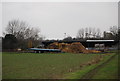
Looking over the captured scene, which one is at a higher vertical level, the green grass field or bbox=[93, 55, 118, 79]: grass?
bbox=[93, 55, 118, 79]: grass

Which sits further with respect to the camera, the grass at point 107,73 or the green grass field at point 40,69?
the green grass field at point 40,69

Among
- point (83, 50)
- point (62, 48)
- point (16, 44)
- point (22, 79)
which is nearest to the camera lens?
point (22, 79)

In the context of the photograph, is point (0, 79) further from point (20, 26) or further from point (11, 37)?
point (20, 26)

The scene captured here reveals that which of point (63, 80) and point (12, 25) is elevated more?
point (12, 25)

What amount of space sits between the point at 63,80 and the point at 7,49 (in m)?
49.3

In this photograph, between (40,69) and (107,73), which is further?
(40,69)

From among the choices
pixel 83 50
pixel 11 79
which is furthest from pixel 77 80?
pixel 83 50

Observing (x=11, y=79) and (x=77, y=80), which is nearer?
(x=77, y=80)

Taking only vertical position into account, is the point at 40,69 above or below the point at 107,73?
below

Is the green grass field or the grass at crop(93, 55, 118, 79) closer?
the grass at crop(93, 55, 118, 79)

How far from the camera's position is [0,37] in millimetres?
61938

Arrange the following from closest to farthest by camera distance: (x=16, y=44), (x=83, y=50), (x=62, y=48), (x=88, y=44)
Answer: (x=83, y=50) < (x=62, y=48) < (x=16, y=44) < (x=88, y=44)

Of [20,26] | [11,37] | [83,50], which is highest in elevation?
[20,26]

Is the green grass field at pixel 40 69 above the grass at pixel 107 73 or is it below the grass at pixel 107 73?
below
